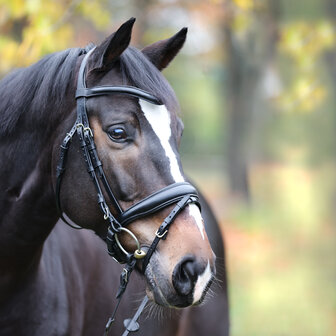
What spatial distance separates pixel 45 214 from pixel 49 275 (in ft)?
1.38

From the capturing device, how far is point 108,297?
10.9 feet

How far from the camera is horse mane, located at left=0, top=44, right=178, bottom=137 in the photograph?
248 cm

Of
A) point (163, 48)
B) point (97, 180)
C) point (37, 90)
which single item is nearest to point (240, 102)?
point (163, 48)

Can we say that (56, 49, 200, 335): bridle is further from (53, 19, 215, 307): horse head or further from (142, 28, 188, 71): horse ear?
(142, 28, 188, 71): horse ear

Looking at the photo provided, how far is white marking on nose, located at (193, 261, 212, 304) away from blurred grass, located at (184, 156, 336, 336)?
5.08m

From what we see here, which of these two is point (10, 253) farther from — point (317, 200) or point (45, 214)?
point (317, 200)

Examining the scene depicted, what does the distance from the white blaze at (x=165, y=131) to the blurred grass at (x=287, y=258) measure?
202 inches

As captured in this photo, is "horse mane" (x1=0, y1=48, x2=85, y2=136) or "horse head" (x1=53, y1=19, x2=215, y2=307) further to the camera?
"horse mane" (x1=0, y1=48, x2=85, y2=136)

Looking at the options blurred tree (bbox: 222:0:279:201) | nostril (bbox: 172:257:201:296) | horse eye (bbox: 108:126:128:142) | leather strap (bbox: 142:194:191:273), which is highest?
blurred tree (bbox: 222:0:279:201)

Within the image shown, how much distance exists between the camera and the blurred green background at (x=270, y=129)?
682 centimetres

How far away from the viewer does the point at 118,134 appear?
2348mm

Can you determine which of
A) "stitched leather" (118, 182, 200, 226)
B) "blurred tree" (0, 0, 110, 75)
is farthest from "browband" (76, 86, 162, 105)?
"blurred tree" (0, 0, 110, 75)

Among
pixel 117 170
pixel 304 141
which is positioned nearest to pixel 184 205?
pixel 117 170

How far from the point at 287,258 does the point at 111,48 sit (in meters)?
7.84
